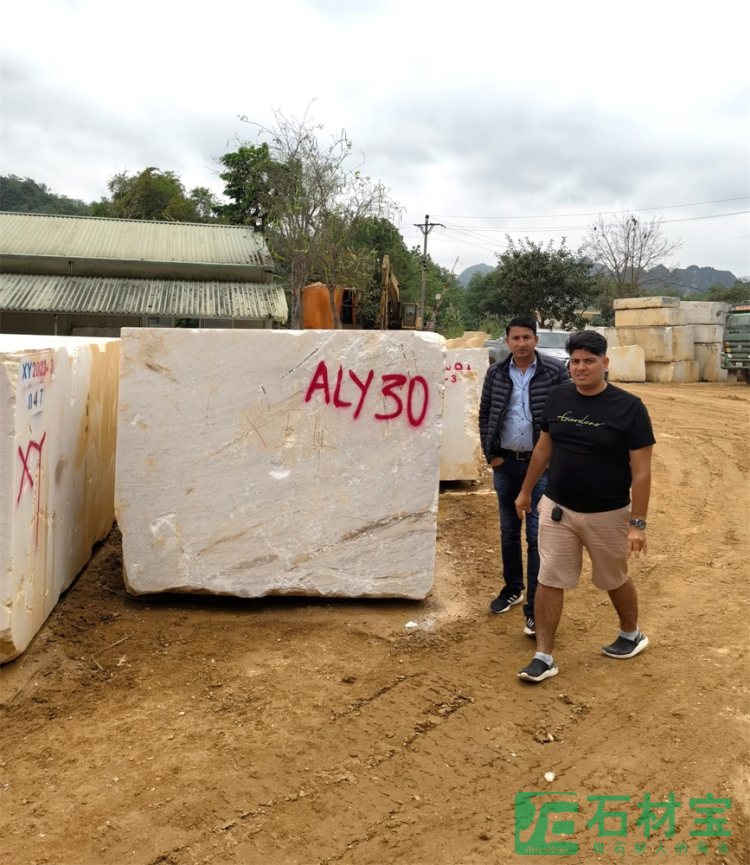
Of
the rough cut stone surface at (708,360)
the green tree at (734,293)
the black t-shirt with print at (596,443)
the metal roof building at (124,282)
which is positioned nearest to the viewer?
the black t-shirt with print at (596,443)

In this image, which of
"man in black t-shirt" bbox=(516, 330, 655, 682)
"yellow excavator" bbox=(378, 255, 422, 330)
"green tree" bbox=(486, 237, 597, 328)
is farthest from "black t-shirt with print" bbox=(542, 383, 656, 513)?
"green tree" bbox=(486, 237, 597, 328)

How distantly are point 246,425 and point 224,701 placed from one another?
147cm

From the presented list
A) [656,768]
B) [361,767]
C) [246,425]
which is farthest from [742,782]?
[246,425]

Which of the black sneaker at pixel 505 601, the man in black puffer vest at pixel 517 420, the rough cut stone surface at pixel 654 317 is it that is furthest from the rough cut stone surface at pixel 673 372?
the man in black puffer vest at pixel 517 420

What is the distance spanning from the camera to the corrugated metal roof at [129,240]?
18.2 meters

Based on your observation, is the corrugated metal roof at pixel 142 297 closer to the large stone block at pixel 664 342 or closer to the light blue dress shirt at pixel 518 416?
the large stone block at pixel 664 342

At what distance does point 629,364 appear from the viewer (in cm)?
2120

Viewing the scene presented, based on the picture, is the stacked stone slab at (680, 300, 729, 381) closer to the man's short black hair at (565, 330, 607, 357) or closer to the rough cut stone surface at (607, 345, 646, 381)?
the rough cut stone surface at (607, 345, 646, 381)

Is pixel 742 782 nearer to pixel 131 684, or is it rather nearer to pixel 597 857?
pixel 597 857

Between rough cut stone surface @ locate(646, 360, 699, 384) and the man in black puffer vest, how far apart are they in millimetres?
18508

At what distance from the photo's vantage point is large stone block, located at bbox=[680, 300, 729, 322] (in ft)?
72.5

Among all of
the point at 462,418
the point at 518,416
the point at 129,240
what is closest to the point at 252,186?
the point at 129,240

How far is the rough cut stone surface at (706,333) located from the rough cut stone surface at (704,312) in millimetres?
244

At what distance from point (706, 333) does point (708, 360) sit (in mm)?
820
